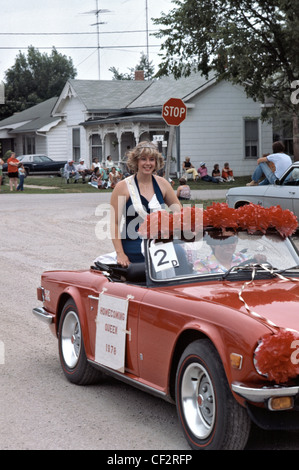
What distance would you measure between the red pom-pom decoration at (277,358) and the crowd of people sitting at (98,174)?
3304 cm

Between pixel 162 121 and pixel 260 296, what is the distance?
1561 inches

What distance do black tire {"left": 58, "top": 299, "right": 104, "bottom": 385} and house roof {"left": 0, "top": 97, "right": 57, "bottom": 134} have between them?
50134mm

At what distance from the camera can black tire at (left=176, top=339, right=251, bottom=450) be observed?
4383 mm

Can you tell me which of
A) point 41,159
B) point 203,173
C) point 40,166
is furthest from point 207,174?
point 41,159

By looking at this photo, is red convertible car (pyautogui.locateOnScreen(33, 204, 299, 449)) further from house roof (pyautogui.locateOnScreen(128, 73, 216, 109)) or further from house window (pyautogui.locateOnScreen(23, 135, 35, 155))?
house window (pyautogui.locateOnScreen(23, 135, 35, 155))

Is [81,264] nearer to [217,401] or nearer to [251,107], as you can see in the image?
[217,401]

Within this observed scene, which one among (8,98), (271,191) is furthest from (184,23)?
(8,98)

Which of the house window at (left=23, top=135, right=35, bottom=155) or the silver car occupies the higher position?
the house window at (left=23, top=135, right=35, bottom=155)

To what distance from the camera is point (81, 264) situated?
44.2 feet

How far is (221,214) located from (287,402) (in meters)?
1.97

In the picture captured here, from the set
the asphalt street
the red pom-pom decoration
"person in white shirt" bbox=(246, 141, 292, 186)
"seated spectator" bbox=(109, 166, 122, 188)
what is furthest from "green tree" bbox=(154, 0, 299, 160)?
the red pom-pom decoration

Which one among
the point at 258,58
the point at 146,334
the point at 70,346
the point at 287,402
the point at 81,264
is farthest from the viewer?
the point at 258,58
